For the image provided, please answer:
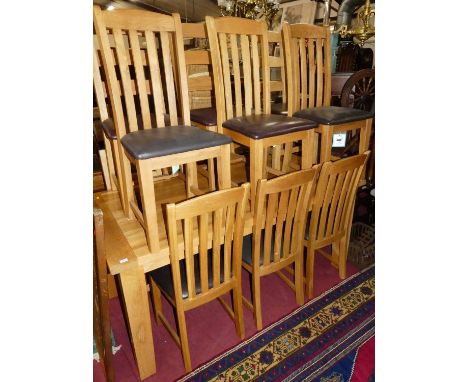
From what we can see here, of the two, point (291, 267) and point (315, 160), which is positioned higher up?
point (315, 160)

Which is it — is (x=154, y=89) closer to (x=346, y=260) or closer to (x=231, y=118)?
(x=231, y=118)

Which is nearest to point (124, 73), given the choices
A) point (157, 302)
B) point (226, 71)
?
point (226, 71)

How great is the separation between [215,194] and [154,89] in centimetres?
76

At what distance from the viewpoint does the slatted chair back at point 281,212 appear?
1.42 m

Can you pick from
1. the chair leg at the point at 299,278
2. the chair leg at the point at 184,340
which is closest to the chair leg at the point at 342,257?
the chair leg at the point at 299,278

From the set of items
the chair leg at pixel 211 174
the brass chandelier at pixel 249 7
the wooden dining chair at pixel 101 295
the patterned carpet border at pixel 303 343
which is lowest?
the patterned carpet border at pixel 303 343

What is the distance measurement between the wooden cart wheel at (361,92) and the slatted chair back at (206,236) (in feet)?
5.21

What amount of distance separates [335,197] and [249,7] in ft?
8.88

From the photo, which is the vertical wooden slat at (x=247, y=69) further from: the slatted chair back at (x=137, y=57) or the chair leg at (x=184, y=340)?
the chair leg at (x=184, y=340)

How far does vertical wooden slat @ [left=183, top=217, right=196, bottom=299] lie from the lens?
123cm

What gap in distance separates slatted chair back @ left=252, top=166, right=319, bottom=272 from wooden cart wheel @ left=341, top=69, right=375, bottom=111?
1.23 meters

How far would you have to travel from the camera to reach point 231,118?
6.28ft

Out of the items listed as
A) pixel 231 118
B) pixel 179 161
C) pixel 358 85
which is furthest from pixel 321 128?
pixel 179 161

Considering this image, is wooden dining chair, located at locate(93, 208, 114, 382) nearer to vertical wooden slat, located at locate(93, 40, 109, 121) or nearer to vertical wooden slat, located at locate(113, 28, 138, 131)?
vertical wooden slat, located at locate(113, 28, 138, 131)
